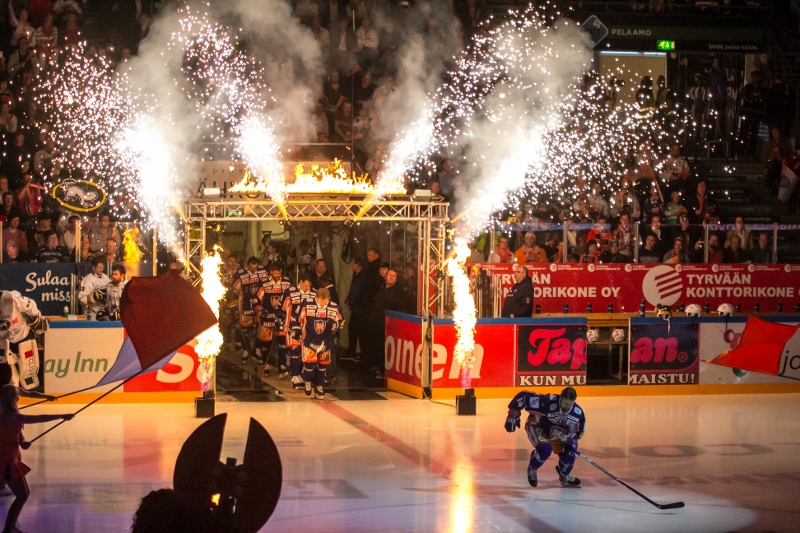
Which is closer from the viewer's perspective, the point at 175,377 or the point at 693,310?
the point at 175,377

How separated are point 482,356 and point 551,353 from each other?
1.21 metres

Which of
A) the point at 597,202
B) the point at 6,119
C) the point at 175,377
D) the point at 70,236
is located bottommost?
the point at 175,377

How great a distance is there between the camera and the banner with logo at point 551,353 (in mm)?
17266

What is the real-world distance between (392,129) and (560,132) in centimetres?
395

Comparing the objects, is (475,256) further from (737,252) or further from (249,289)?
(737,252)

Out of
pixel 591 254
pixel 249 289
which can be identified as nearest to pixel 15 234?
pixel 249 289

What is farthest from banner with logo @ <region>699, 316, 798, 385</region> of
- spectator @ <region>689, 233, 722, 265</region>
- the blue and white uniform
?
the blue and white uniform

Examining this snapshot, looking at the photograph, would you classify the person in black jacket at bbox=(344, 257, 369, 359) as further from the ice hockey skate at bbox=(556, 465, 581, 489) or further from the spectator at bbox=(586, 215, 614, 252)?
the ice hockey skate at bbox=(556, 465, 581, 489)

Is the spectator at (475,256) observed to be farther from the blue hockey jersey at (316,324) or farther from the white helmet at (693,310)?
the white helmet at (693,310)

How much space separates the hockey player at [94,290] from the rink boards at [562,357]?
4888 millimetres

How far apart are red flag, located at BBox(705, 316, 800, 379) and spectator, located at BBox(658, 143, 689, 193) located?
31.1 feet

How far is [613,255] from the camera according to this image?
19.7m

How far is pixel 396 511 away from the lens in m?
10.3

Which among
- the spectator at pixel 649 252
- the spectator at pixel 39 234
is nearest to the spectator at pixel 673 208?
the spectator at pixel 649 252
